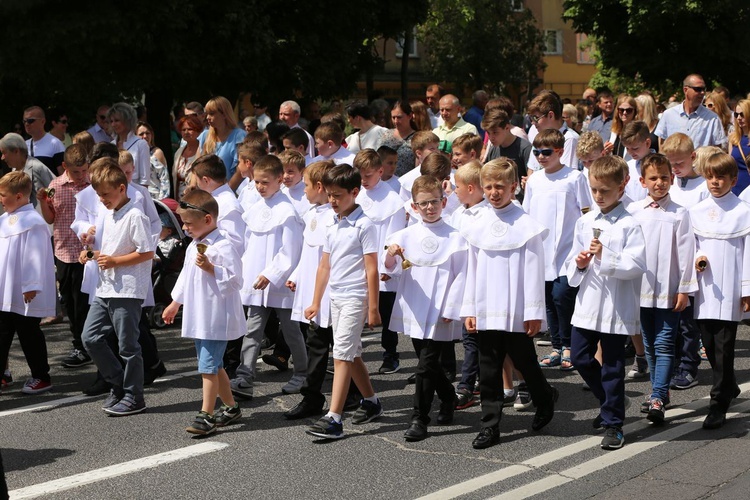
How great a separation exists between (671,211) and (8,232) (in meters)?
4.83

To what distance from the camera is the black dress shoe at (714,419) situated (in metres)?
7.44

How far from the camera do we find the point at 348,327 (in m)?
7.50

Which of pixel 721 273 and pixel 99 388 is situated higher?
pixel 721 273

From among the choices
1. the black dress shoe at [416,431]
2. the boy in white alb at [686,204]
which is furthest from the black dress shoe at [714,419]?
the black dress shoe at [416,431]

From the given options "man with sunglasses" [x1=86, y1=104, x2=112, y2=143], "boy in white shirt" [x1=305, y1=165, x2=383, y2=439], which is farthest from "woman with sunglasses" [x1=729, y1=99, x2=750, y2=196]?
"man with sunglasses" [x1=86, y1=104, x2=112, y2=143]

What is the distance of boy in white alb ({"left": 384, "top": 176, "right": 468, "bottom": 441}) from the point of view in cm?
743

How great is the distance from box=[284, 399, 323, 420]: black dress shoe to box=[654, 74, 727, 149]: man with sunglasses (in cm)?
591

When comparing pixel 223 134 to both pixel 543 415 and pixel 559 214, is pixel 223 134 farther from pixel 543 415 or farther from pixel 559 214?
pixel 543 415

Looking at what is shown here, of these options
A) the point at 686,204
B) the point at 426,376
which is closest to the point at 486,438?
the point at 426,376

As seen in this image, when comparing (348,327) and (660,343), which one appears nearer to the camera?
(348,327)

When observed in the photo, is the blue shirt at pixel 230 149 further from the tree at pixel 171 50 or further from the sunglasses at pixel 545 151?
the tree at pixel 171 50

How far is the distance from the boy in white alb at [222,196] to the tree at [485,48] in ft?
129

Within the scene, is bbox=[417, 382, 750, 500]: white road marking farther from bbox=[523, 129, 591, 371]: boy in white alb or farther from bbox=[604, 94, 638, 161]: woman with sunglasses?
bbox=[604, 94, 638, 161]: woman with sunglasses

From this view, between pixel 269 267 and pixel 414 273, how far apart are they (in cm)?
148
